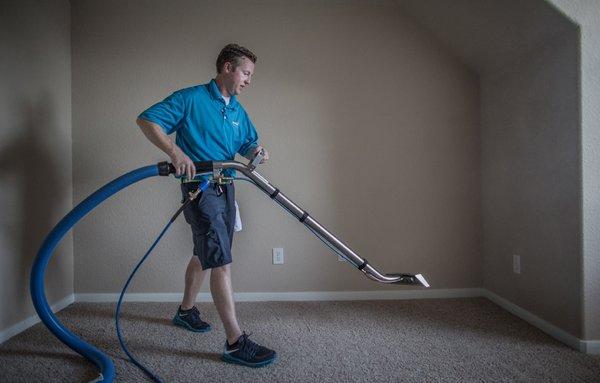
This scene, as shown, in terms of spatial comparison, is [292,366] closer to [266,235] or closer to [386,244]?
[266,235]

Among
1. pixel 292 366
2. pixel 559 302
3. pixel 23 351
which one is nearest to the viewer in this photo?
pixel 292 366

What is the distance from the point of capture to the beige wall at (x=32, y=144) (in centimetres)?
172

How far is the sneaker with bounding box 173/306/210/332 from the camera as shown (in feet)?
5.89

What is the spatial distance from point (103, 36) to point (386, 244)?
2263 millimetres

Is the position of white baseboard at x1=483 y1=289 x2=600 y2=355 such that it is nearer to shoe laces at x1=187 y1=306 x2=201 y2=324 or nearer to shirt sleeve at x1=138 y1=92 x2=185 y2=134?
shoe laces at x1=187 y1=306 x2=201 y2=324

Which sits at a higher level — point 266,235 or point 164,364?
point 266,235

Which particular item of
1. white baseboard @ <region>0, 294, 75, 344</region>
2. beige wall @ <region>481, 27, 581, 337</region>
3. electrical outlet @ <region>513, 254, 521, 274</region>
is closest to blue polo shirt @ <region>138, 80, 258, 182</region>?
white baseboard @ <region>0, 294, 75, 344</region>

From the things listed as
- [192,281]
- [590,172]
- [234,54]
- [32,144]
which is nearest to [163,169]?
[234,54]

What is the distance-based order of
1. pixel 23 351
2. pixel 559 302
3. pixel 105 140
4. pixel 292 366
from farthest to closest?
pixel 105 140
pixel 559 302
pixel 23 351
pixel 292 366

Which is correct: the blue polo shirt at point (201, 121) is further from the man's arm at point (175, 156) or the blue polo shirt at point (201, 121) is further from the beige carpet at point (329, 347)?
the beige carpet at point (329, 347)

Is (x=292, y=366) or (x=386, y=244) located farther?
(x=386, y=244)

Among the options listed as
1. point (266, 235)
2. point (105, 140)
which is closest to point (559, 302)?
point (266, 235)

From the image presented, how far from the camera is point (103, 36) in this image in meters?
2.25

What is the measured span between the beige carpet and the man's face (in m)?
1.19
